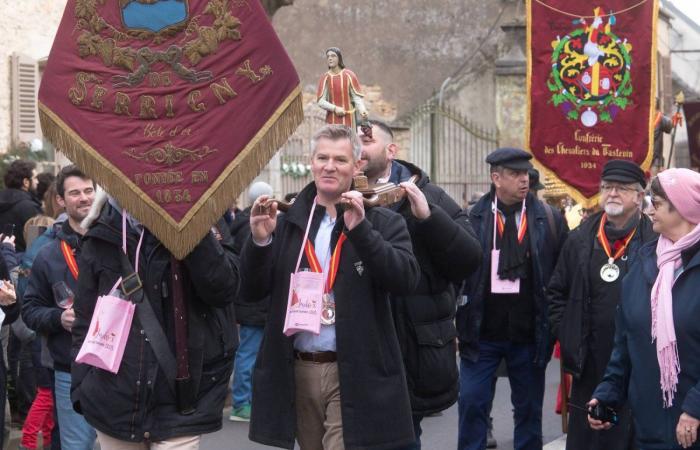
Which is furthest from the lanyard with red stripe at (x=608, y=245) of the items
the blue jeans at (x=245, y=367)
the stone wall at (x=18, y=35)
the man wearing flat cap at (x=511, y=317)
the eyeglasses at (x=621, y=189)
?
the stone wall at (x=18, y=35)

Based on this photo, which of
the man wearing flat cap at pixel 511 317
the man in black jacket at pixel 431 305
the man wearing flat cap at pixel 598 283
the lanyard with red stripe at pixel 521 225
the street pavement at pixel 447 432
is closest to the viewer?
the man in black jacket at pixel 431 305

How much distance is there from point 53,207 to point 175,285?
3.32 meters

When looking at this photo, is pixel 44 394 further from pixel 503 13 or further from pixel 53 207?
pixel 503 13

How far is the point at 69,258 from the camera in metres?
7.41

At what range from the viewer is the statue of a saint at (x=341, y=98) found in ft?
30.5

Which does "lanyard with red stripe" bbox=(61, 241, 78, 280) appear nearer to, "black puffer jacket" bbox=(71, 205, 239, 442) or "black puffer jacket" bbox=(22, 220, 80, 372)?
"black puffer jacket" bbox=(22, 220, 80, 372)

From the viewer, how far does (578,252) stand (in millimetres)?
7887

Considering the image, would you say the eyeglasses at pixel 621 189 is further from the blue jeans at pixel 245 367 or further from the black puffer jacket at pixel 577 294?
the blue jeans at pixel 245 367

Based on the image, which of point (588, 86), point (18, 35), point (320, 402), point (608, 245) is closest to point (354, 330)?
point (320, 402)

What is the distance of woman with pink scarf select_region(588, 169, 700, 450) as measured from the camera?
5.55 m

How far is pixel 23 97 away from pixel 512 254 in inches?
453

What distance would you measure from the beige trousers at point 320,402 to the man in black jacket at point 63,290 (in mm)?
2163

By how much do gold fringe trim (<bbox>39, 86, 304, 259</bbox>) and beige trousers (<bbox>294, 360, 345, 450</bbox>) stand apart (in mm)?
756

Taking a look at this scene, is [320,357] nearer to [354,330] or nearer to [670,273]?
[354,330]
